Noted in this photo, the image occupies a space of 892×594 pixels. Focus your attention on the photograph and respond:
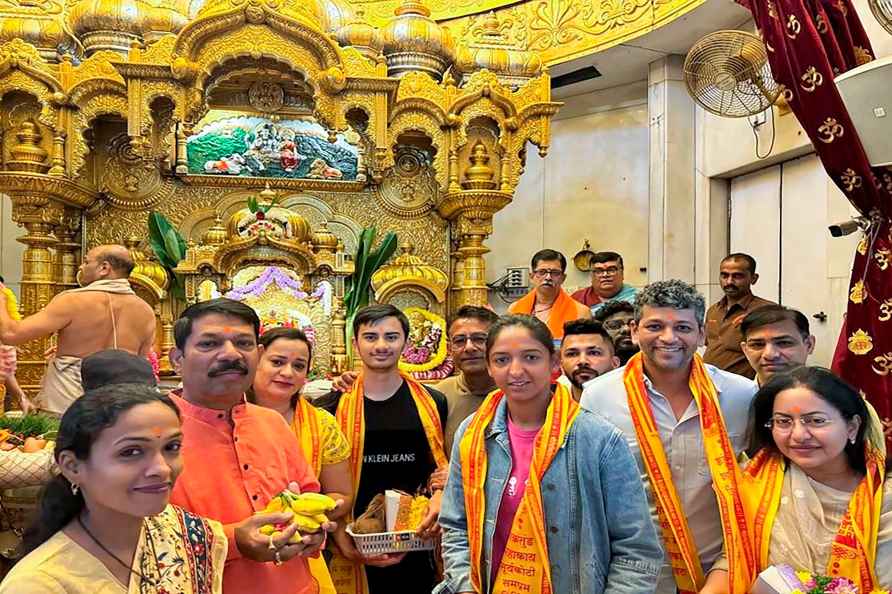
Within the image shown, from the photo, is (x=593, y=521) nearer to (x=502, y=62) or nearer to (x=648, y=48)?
(x=502, y=62)

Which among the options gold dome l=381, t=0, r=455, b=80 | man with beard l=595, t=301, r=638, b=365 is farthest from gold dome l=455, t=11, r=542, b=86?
Result: man with beard l=595, t=301, r=638, b=365

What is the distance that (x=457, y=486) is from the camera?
2.12 m

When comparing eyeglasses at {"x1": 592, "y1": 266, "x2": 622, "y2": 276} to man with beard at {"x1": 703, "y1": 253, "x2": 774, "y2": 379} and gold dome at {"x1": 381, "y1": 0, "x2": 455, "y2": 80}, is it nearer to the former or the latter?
man with beard at {"x1": 703, "y1": 253, "x2": 774, "y2": 379}

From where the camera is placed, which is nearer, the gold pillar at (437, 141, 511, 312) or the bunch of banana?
the bunch of banana

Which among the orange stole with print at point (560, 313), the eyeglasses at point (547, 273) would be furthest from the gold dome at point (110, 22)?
the orange stole with print at point (560, 313)

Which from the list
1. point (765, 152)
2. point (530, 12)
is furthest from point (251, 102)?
point (765, 152)

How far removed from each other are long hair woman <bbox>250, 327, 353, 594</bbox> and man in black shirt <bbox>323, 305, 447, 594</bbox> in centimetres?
16

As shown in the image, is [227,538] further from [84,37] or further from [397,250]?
[84,37]

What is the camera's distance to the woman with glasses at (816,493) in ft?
6.06

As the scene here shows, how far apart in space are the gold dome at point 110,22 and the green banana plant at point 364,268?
8.02 ft

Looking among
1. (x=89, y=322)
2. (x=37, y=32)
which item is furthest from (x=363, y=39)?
(x=89, y=322)

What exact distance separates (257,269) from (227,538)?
470cm

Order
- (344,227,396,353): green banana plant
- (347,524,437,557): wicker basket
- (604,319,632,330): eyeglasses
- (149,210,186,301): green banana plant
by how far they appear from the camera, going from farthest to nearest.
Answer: (344,227,396,353): green banana plant
(149,210,186,301): green banana plant
(604,319,632,330): eyeglasses
(347,524,437,557): wicker basket

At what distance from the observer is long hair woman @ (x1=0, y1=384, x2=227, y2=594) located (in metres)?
1.39
